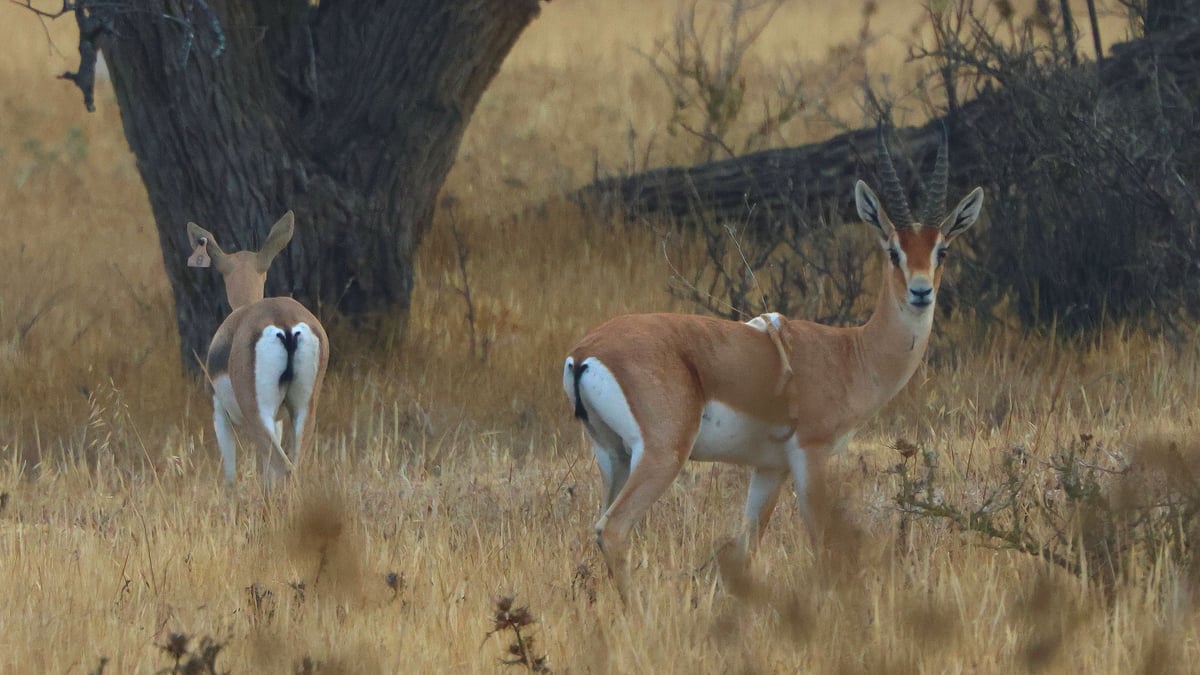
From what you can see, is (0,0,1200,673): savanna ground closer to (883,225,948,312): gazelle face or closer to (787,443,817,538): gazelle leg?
(787,443,817,538): gazelle leg

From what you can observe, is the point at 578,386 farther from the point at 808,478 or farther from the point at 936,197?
the point at 936,197

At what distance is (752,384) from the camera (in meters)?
5.42

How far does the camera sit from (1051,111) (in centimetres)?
896

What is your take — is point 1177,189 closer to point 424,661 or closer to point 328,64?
point 328,64

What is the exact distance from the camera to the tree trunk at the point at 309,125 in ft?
28.5

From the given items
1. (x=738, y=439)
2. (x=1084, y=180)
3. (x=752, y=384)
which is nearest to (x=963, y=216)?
(x=752, y=384)

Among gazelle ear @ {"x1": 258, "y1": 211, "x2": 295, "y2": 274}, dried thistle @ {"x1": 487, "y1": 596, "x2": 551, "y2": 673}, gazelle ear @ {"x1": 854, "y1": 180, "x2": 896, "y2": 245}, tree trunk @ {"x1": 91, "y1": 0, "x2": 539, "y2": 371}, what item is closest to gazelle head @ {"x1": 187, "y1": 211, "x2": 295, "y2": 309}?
gazelle ear @ {"x1": 258, "y1": 211, "x2": 295, "y2": 274}

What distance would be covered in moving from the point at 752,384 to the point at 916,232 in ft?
2.50

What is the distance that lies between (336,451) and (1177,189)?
14.3 feet

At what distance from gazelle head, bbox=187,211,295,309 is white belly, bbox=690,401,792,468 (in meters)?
3.02

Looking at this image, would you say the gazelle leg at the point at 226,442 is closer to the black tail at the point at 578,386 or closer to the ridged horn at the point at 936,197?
the black tail at the point at 578,386

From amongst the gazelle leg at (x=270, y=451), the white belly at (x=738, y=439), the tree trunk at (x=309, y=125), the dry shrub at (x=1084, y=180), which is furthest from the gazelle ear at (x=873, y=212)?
the tree trunk at (x=309, y=125)

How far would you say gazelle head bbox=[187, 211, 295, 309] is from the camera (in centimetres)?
780

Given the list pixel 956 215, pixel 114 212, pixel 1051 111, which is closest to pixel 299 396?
pixel 956 215
